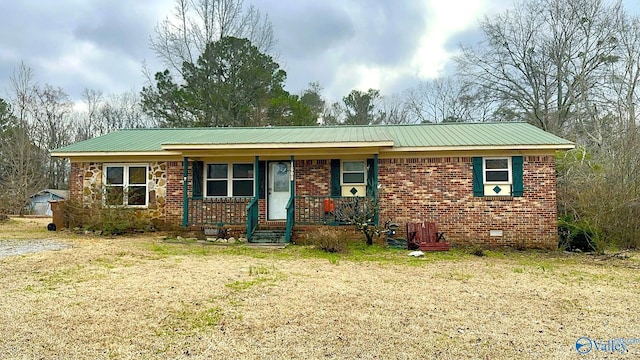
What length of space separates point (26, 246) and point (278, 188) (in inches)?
256

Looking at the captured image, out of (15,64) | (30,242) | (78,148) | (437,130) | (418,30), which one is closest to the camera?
(30,242)

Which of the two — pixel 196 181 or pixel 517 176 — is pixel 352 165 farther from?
pixel 196 181

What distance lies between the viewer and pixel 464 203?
10883 mm

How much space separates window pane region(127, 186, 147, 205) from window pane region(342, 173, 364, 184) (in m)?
6.27

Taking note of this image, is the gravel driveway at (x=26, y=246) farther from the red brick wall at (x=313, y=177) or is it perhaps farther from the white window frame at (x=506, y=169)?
the white window frame at (x=506, y=169)

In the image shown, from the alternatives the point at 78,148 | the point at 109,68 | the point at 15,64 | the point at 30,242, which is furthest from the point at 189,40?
the point at 30,242

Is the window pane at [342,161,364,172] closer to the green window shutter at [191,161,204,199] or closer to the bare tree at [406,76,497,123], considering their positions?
the green window shutter at [191,161,204,199]

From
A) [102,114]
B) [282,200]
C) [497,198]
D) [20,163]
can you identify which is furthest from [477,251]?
[102,114]

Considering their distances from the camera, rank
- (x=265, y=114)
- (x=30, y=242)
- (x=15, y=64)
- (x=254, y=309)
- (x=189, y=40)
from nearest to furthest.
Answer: (x=254, y=309) → (x=30, y=242) → (x=265, y=114) → (x=189, y=40) → (x=15, y=64)

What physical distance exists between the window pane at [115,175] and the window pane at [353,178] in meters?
7.07

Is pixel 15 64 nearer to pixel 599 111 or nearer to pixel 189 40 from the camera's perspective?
pixel 189 40

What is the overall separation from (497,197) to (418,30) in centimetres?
1066

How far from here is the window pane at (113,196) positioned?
39.2ft

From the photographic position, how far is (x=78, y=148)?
12.4 metres
